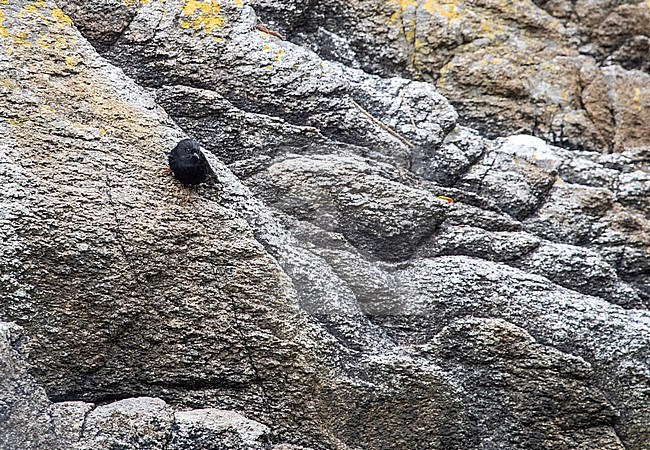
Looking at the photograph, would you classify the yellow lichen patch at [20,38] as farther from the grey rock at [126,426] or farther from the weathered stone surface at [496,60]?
the grey rock at [126,426]

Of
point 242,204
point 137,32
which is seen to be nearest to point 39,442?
point 242,204

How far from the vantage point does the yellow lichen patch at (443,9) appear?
568 centimetres

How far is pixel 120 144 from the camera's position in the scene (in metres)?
4.43

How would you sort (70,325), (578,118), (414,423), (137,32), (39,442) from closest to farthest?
1. (39,442)
2. (70,325)
3. (414,423)
4. (137,32)
5. (578,118)

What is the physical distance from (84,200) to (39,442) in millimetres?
1321

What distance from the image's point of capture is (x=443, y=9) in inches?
225

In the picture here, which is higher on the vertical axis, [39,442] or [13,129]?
[13,129]

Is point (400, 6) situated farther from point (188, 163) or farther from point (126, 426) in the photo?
point (126, 426)

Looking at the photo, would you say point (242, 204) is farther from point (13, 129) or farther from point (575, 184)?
point (575, 184)

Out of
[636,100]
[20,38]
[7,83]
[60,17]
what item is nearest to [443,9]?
[636,100]

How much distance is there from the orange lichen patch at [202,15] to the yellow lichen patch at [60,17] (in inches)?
28.8

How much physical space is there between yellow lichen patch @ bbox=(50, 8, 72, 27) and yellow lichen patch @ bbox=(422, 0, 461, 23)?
8.59ft

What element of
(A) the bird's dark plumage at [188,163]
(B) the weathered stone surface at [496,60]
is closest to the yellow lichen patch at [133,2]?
(B) the weathered stone surface at [496,60]

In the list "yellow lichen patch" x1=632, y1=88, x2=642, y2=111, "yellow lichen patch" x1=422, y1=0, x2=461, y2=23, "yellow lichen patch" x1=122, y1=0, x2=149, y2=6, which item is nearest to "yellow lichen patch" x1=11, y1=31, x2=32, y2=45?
"yellow lichen patch" x1=122, y1=0, x2=149, y2=6
